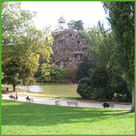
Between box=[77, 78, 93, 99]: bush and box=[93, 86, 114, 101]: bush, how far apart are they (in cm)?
71

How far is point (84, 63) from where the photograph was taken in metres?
46.9

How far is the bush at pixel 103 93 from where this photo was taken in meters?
21.5

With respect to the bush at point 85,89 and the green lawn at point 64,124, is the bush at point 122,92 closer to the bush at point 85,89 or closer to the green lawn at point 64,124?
the bush at point 85,89

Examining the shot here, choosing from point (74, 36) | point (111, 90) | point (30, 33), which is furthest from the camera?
point (74, 36)

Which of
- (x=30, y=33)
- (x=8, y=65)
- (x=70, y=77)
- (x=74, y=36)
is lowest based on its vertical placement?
(x=70, y=77)

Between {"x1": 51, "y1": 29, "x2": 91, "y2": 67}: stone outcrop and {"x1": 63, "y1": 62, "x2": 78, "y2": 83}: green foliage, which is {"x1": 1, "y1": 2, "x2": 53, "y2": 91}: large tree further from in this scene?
{"x1": 51, "y1": 29, "x2": 91, "y2": 67}: stone outcrop

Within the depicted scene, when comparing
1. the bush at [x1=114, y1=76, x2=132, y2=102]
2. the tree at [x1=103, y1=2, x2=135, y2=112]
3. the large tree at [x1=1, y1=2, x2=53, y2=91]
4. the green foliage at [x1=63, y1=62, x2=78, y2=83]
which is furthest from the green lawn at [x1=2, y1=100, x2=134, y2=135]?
the green foliage at [x1=63, y1=62, x2=78, y2=83]

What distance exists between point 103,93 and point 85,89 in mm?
2018

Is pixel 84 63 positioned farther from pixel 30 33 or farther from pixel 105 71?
pixel 30 33

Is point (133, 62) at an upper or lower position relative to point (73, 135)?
upper

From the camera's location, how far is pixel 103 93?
21.6m

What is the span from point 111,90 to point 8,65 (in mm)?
13110

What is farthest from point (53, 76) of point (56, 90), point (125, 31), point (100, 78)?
point (125, 31)

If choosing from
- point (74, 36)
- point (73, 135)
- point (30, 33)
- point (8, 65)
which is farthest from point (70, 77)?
point (73, 135)
